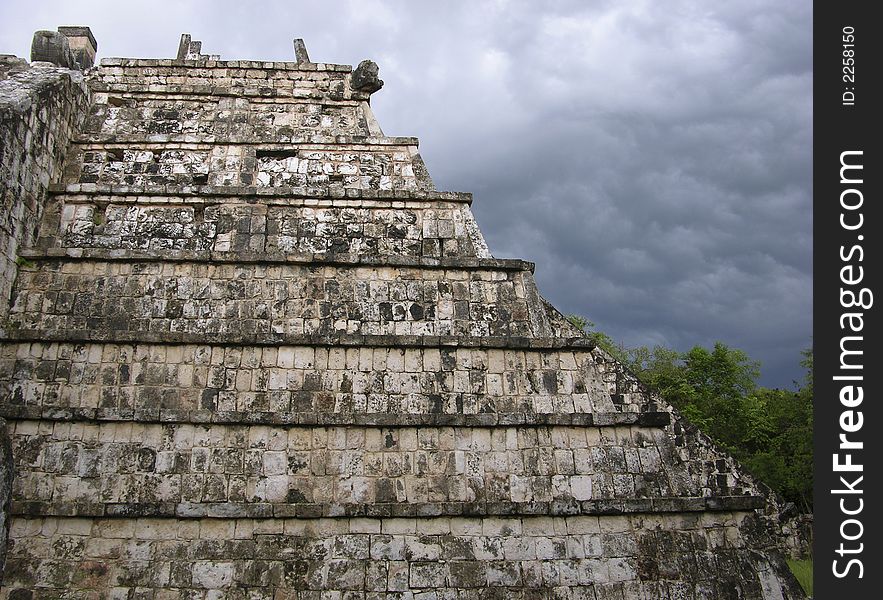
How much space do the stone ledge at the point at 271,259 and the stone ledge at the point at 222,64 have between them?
11.7 ft

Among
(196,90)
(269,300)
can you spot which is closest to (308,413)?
(269,300)

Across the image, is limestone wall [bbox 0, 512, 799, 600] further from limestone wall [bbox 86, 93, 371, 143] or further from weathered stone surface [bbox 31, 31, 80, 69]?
weathered stone surface [bbox 31, 31, 80, 69]

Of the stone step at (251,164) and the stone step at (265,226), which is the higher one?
the stone step at (251,164)

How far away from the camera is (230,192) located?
812cm

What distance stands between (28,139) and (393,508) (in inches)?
241

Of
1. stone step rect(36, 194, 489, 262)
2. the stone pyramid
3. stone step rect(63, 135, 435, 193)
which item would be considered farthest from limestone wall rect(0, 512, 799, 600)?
stone step rect(63, 135, 435, 193)

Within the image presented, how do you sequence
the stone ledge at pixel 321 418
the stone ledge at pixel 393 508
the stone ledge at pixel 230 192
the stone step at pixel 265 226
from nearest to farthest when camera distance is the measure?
the stone ledge at pixel 393 508 < the stone ledge at pixel 321 418 < the stone step at pixel 265 226 < the stone ledge at pixel 230 192

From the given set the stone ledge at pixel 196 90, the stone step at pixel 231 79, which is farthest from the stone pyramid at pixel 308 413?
the stone step at pixel 231 79

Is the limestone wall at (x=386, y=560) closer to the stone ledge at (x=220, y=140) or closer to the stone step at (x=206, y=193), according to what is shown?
the stone step at (x=206, y=193)

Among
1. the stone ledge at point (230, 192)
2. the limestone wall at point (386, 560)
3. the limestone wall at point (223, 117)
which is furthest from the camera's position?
the limestone wall at point (223, 117)

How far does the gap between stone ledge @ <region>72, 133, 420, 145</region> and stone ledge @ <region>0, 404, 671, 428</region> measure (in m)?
3.74

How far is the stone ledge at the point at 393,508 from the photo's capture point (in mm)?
6367

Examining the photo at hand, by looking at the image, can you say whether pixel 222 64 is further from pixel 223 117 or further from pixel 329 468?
pixel 329 468

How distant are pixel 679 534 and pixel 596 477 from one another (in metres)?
1.03
